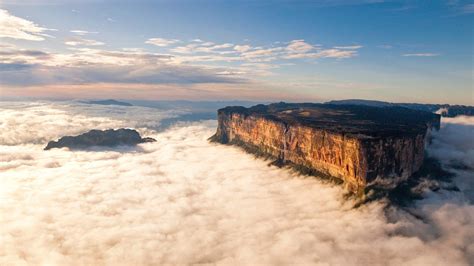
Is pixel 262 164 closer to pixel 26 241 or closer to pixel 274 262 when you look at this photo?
pixel 274 262

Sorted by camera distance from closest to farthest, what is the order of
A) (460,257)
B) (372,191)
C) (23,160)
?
(460,257) → (372,191) → (23,160)

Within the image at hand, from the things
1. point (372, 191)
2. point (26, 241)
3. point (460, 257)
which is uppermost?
point (372, 191)

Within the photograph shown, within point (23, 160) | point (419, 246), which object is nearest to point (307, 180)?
point (419, 246)

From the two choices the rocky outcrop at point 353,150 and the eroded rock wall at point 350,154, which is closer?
the eroded rock wall at point 350,154

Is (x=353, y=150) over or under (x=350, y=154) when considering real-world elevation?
over

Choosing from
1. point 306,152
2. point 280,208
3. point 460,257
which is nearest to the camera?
point 460,257

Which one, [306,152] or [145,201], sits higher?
[306,152]

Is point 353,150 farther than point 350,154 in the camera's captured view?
No

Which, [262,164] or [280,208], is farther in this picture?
Answer: [262,164]

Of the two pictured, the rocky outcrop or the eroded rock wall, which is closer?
the eroded rock wall

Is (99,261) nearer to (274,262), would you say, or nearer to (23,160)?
(274,262)
